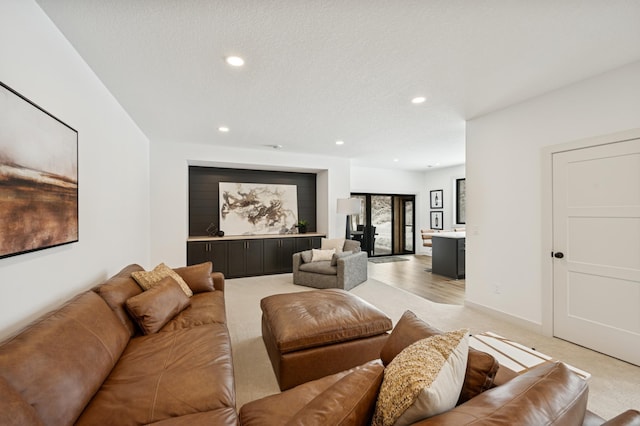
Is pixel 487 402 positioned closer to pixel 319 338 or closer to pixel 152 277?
pixel 319 338

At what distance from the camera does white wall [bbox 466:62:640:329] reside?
252cm

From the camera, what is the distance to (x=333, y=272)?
4672mm

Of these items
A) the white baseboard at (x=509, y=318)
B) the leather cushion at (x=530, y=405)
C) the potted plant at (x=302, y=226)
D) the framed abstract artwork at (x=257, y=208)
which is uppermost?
the framed abstract artwork at (x=257, y=208)

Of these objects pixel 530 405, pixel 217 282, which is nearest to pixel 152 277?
pixel 217 282

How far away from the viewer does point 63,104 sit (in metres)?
1.91

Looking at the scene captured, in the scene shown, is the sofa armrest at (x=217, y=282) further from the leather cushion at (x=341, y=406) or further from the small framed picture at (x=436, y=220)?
the small framed picture at (x=436, y=220)

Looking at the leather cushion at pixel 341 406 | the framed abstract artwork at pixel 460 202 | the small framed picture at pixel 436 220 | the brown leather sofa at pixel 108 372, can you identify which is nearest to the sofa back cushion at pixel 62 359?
the brown leather sofa at pixel 108 372

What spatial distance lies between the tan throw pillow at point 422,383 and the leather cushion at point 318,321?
113 cm

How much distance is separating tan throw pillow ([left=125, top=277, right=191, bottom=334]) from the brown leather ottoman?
787 mm

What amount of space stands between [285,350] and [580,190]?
3.18 m

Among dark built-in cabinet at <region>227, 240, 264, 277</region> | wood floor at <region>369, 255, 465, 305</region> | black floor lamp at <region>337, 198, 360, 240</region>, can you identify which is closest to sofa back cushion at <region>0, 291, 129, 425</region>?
dark built-in cabinet at <region>227, 240, 264, 277</region>

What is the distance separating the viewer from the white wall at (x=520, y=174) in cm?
252

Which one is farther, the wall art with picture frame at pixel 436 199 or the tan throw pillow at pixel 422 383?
the wall art with picture frame at pixel 436 199

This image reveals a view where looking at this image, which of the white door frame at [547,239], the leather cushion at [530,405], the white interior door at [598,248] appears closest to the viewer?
the leather cushion at [530,405]
